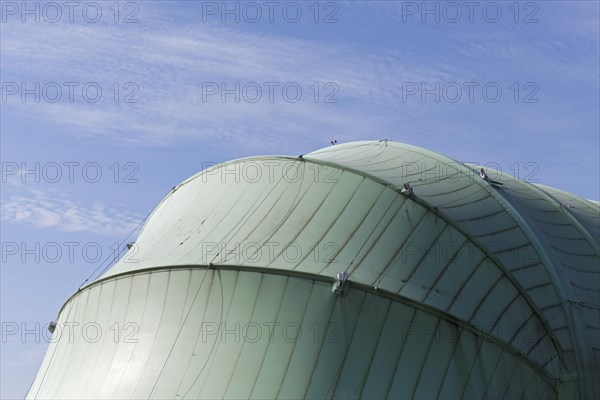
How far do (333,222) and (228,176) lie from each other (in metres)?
5.28

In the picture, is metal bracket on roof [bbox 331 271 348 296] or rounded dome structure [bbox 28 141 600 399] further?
metal bracket on roof [bbox 331 271 348 296]

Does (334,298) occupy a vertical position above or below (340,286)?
below

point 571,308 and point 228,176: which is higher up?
point 228,176

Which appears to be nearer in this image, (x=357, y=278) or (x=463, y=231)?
(x=357, y=278)

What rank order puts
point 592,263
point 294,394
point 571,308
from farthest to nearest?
point 592,263, point 571,308, point 294,394

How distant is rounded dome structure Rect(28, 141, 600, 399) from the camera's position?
Answer: 35875 millimetres

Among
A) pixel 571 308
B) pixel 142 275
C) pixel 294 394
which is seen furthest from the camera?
pixel 571 308

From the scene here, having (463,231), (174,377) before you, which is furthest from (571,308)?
(174,377)

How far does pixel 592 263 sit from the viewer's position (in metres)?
44.5

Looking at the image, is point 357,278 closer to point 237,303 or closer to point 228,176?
point 237,303

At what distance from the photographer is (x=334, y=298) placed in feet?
119

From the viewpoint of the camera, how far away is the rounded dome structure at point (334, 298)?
35875mm

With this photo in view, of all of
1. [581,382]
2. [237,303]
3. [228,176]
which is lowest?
[581,382]

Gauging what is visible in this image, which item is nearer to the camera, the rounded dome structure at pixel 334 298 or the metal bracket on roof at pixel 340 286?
the rounded dome structure at pixel 334 298
